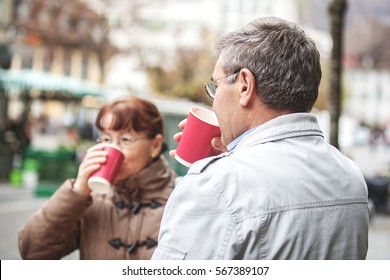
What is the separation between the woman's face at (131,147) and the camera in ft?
8.59

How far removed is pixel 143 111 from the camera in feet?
8.82

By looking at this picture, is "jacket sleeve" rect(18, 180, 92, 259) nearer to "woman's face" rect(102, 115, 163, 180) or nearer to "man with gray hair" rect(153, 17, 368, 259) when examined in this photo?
"woman's face" rect(102, 115, 163, 180)

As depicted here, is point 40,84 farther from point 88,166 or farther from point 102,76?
point 88,166

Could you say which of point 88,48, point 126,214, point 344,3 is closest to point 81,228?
point 126,214

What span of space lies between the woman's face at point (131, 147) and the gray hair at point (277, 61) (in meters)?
1.01

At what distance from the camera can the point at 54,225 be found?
247 centimetres

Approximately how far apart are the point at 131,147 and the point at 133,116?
11cm

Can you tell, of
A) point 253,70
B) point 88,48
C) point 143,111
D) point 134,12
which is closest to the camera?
point 253,70

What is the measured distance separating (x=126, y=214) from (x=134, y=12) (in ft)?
90.9

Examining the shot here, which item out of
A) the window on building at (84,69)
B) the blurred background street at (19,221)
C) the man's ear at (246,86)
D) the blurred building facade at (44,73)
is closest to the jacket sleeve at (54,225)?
the man's ear at (246,86)

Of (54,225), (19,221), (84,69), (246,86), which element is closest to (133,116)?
(54,225)

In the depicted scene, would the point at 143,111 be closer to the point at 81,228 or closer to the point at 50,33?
the point at 81,228

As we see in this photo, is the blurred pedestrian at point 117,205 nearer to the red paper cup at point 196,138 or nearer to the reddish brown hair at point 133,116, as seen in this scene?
the reddish brown hair at point 133,116

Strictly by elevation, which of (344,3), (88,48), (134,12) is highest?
(344,3)
